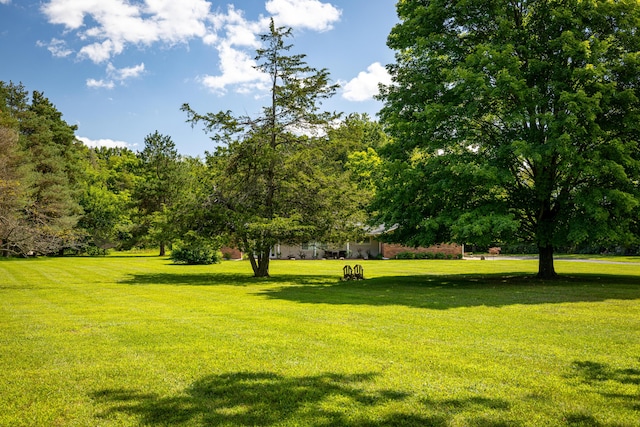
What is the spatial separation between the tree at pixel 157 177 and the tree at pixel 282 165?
29.0m

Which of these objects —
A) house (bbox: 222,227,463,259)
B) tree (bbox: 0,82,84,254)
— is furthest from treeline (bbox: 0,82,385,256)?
house (bbox: 222,227,463,259)

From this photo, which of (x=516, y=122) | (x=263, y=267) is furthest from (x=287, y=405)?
(x=263, y=267)

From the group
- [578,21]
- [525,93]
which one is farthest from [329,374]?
[578,21]

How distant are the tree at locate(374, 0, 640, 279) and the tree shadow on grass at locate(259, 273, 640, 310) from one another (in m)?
1.80

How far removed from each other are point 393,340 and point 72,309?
8.64 meters

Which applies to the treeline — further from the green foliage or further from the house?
the house

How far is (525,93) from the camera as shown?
54.3 feet

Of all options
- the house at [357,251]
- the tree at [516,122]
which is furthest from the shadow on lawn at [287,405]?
the house at [357,251]

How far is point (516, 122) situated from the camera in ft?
59.6

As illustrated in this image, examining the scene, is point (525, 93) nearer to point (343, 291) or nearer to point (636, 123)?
point (636, 123)

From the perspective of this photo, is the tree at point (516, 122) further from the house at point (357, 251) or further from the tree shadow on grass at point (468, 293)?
the house at point (357, 251)

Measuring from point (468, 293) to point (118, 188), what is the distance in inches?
2677

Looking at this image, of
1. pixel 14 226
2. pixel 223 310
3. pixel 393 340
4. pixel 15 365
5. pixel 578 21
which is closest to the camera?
pixel 15 365

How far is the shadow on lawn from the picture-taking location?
467cm
